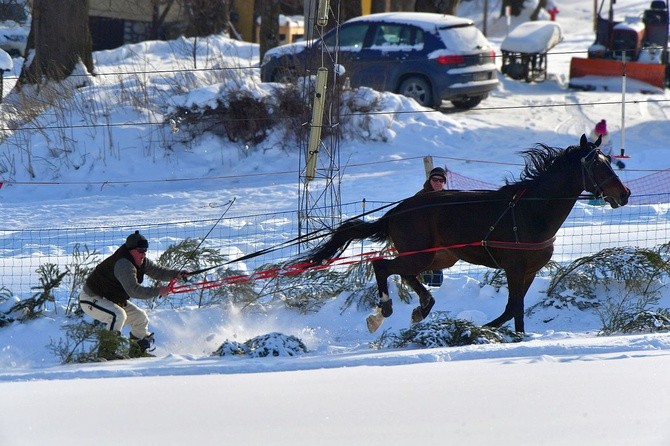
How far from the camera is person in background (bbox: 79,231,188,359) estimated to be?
8609 mm

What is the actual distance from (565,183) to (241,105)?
28.5 ft

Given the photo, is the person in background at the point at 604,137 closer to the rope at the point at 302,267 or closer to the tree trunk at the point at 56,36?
the rope at the point at 302,267

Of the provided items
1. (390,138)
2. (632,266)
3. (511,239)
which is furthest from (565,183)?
(390,138)

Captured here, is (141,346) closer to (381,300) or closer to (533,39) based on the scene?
(381,300)

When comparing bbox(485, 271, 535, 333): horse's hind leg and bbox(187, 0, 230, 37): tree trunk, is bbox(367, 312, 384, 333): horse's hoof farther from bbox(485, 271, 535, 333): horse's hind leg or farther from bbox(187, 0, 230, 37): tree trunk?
bbox(187, 0, 230, 37): tree trunk

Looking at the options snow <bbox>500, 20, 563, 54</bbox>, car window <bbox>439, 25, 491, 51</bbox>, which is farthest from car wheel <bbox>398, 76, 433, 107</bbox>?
snow <bbox>500, 20, 563, 54</bbox>

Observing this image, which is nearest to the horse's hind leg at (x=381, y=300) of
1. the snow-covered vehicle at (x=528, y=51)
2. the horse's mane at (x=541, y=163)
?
the horse's mane at (x=541, y=163)

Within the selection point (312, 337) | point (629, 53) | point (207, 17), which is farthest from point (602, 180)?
point (207, 17)

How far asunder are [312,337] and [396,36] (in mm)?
10591

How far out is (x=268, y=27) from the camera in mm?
22125

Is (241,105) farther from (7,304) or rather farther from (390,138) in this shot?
(7,304)

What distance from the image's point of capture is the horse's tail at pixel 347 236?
9461 mm

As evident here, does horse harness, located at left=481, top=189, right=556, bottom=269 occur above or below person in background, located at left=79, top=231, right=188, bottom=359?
above

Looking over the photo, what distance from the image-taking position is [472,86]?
1900cm
